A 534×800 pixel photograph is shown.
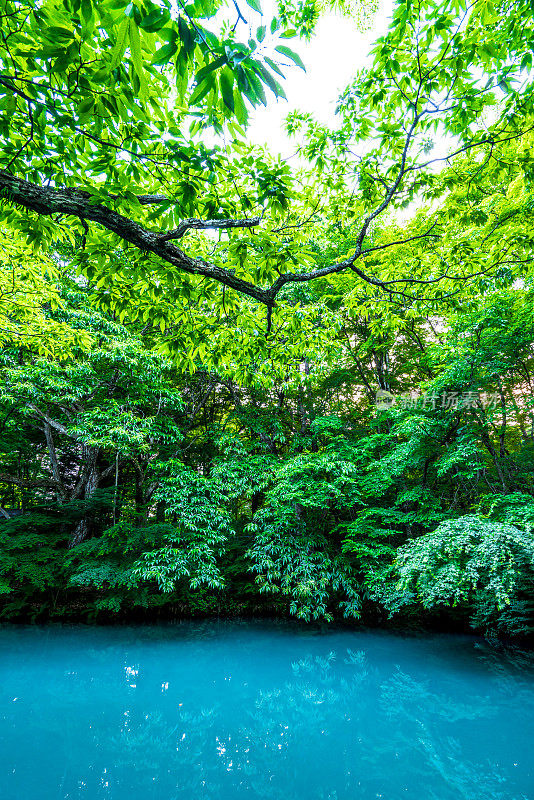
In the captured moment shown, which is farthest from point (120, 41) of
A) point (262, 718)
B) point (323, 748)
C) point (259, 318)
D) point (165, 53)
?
point (262, 718)

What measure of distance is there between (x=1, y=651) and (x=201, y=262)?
6123mm

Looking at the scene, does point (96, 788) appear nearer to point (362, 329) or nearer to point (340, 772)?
point (340, 772)

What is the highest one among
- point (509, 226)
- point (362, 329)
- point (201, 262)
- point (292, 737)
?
point (362, 329)

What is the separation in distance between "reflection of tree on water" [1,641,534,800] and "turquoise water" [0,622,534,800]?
0.01 metres

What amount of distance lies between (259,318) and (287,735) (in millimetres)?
3532

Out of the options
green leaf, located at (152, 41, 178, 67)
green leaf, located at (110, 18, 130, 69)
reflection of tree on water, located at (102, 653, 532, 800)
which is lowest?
reflection of tree on water, located at (102, 653, 532, 800)

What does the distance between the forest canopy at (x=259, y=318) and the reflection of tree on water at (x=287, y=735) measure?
3.52 feet

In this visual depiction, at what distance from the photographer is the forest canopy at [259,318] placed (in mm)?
1414

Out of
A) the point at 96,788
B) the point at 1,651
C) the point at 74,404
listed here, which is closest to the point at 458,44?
the point at 96,788

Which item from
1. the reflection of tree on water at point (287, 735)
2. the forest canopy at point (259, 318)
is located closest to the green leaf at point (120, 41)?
the forest canopy at point (259, 318)

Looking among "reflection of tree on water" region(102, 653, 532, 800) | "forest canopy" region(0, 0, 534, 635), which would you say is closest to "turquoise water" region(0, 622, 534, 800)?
"reflection of tree on water" region(102, 653, 532, 800)

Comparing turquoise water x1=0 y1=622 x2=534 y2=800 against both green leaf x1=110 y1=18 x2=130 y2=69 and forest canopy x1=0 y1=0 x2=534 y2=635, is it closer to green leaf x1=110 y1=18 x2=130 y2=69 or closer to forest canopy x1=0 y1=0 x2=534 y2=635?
forest canopy x1=0 y1=0 x2=534 y2=635

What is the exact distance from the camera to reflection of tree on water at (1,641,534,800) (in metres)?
2.55

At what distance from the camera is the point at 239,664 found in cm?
489
